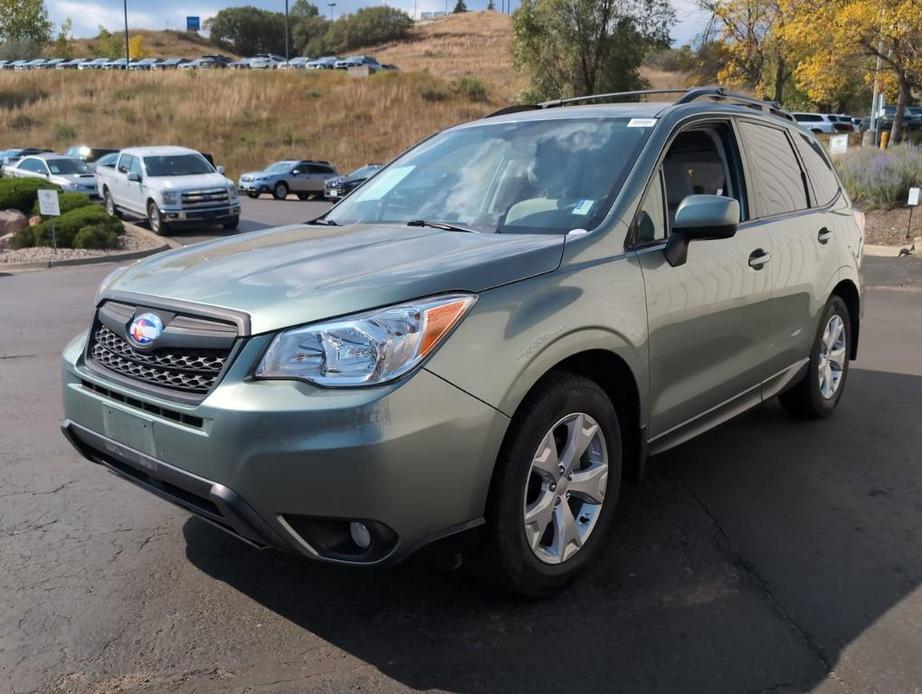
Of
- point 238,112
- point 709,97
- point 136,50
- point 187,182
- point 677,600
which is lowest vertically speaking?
point 677,600

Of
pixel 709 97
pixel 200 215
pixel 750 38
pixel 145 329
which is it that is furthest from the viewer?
pixel 750 38

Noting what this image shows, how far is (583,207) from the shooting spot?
3471 mm

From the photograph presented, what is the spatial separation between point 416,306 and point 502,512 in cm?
76

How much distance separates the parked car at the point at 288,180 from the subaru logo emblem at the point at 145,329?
29.9 metres

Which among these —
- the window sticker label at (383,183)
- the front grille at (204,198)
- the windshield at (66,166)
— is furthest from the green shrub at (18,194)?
the window sticker label at (383,183)

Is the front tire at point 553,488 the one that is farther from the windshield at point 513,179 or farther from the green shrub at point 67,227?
the green shrub at point 67,227

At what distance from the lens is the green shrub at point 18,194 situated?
56.6ft

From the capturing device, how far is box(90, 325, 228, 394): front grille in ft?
8.78

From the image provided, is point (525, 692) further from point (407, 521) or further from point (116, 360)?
point (116, 360)

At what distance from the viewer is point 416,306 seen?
261 cm

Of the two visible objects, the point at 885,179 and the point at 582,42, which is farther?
the point at 582,42

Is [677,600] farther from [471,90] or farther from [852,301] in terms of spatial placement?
[471,90]

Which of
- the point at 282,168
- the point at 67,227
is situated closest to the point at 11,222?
the point at 67,227

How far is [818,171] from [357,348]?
12.6 feet
